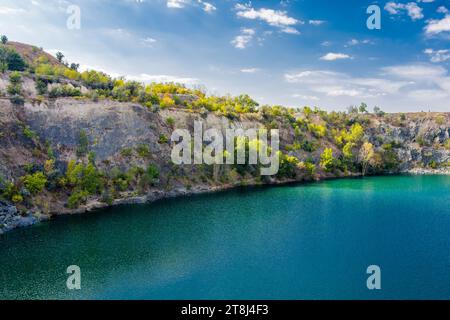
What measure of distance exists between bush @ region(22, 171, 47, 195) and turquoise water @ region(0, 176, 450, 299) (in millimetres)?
5326

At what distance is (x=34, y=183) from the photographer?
4603 cm

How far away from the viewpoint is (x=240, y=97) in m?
109

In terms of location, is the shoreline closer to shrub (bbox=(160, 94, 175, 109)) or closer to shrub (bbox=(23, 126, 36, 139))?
shrub (bbox=(23, 126, 36, 139))

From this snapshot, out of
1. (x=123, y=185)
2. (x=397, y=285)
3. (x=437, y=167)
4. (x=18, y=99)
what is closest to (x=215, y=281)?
(x=397, y=285)

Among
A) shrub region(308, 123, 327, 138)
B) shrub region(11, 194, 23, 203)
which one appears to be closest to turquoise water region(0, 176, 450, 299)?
shrub region(11, 194, 23, 203)

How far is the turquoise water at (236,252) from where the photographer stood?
2662 centimetres

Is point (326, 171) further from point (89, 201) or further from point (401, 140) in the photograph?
point (89, 201)

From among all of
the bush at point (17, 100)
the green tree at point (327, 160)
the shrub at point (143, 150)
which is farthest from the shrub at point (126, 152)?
the green tree at point (327, 160)

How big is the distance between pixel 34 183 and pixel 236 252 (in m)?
28.6

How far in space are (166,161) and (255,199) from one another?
18.0m

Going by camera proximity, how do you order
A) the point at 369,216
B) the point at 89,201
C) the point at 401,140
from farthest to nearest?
the point at 401,140, the point at 89,201, the point at 369,216

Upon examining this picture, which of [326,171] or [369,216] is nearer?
[369,216]

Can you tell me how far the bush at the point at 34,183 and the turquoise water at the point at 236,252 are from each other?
17.5ft

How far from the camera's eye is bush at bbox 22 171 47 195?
150 feet
